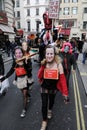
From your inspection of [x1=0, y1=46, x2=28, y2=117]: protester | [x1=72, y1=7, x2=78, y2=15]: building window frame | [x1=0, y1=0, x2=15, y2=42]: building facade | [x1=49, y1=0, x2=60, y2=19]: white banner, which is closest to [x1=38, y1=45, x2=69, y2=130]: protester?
[x1=0, y1=46, x2=28, y2=117]: protester

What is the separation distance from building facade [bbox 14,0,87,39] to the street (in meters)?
35.0

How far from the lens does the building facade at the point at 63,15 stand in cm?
4838

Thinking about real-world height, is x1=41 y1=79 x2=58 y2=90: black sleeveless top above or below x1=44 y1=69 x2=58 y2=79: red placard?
below

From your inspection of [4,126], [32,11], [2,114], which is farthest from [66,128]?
[32,11]

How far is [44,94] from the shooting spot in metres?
4.19

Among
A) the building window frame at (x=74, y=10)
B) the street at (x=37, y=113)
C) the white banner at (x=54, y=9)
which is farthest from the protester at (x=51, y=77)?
the building window frame at (x=74, y=10)

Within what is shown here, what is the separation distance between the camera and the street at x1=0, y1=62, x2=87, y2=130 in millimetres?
4504

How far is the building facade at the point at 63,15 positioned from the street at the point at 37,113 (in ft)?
115

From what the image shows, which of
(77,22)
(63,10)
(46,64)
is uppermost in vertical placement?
(63,10)

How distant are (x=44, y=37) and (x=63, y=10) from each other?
152 feet

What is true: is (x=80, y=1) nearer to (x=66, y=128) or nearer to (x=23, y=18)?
(x=23, y=18)

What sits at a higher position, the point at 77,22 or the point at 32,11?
the point at 32,11

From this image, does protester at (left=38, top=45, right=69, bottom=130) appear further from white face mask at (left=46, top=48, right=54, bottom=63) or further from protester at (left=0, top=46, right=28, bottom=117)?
protester at (left=0, top=46, right=28, bottom=117)

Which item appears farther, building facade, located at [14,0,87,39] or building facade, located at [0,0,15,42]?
building facade, located at [14,0,87,39]
